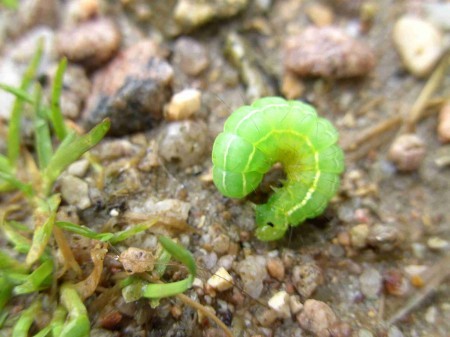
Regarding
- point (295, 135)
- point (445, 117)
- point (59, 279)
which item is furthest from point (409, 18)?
point (59, 279)

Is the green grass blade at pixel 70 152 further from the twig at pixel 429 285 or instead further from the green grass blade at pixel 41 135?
the twig at pixel 429 285

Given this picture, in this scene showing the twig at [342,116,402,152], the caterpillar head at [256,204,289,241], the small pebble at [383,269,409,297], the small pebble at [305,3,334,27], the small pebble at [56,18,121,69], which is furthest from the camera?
the small pebble at [305,3,334,27]

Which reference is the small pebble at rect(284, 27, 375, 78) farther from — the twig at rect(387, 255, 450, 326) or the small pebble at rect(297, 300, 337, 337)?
the small pebble at rect(297, 300, 337, 337)

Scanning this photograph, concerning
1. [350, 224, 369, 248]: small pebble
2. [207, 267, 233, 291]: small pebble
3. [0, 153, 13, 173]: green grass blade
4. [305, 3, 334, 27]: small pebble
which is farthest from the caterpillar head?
[305, 3, 334, 27]: small pebble

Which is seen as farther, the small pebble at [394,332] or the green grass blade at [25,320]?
the small pebble at [394,332]

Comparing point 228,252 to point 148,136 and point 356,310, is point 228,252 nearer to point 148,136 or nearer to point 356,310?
point 356,310

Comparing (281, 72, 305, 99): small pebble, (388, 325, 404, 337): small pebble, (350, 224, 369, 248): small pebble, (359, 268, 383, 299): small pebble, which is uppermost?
(281, 72, 305, 99): small pebble

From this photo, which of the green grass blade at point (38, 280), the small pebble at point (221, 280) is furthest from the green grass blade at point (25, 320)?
the small pebble at point (221, 280)
